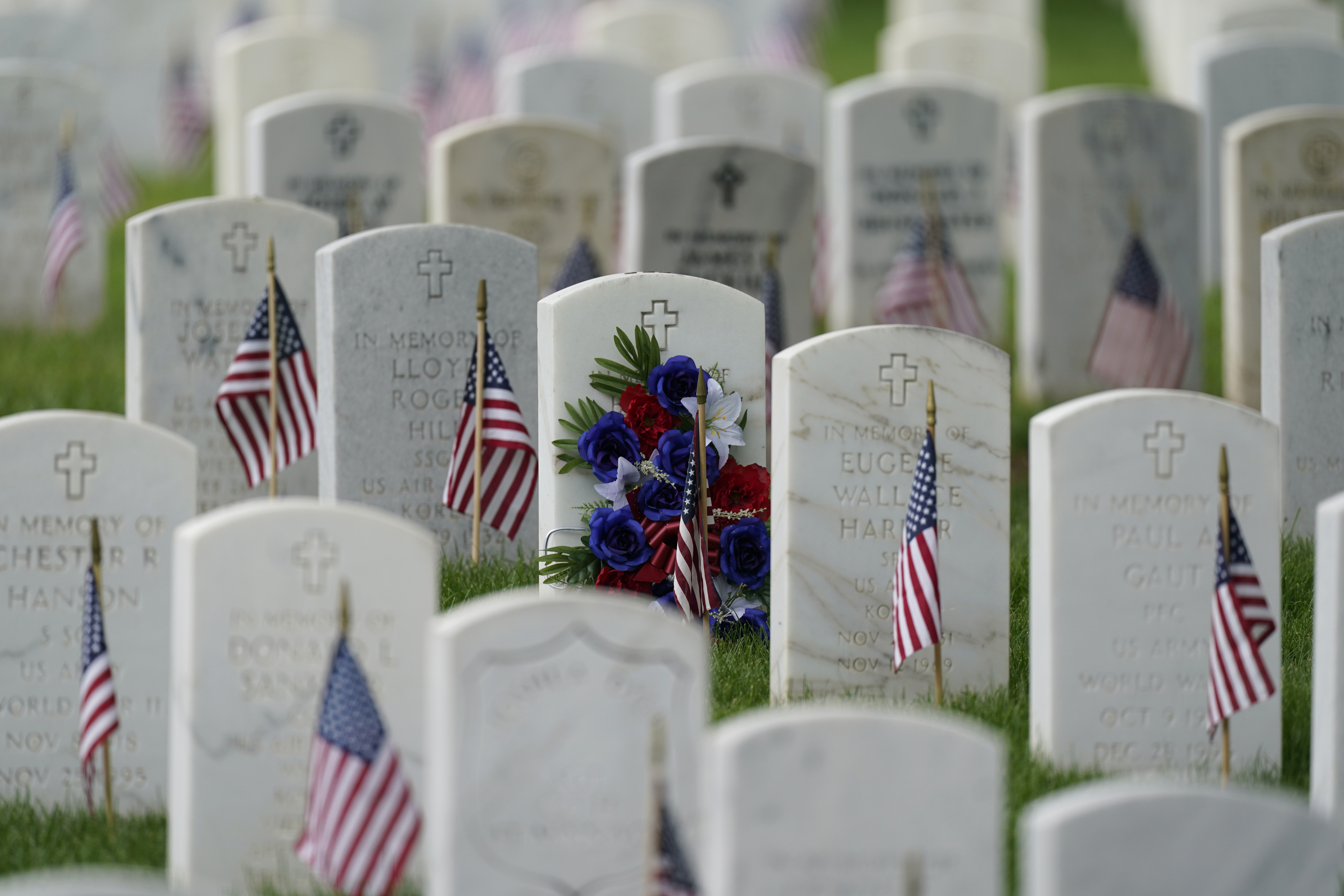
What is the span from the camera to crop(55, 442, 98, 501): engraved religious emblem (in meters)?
5.47

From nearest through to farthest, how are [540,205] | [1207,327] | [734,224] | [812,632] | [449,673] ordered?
[449,673]
[812,632]
[734,224]
[540,205]
[1207,327]

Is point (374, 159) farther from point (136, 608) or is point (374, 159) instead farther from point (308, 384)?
point (136, 608)

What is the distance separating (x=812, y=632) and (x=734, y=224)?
135 inches

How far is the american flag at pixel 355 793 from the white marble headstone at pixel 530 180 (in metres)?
5.29

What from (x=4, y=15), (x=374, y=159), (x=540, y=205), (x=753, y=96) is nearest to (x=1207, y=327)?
(x=753, y=96)

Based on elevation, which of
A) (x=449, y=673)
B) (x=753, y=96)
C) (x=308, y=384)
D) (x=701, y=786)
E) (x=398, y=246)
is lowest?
(x=701, y=786)

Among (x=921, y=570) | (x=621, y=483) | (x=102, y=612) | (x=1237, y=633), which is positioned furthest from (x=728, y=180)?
(x=102, y=612)

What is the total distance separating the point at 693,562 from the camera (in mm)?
6414

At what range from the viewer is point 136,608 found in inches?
219

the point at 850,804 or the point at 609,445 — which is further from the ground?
the point at 609,445

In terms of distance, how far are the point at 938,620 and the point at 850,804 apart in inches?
73.8

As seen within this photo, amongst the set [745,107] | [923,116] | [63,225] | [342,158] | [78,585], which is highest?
[745,107]

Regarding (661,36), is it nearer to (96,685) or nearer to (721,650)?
(721,650)

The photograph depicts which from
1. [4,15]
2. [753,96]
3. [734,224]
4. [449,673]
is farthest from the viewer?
[4,15]
